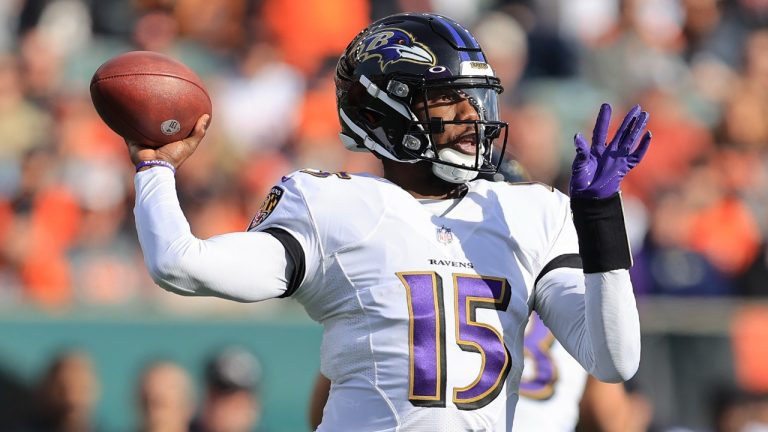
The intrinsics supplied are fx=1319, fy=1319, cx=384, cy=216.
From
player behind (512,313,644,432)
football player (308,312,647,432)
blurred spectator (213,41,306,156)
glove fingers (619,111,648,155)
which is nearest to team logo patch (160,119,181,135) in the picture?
glove fingers (619,111,648,155)

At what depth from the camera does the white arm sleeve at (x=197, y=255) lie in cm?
306

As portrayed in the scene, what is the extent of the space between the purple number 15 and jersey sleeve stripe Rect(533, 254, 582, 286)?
186 millimetres

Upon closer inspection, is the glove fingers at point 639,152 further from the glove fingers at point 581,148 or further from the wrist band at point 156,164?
the wrist band at point 156,164

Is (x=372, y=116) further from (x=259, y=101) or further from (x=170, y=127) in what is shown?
(x=259, y=101)

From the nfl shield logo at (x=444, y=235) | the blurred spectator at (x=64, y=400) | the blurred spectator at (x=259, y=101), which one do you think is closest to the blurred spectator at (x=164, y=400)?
the blurred spectator at (x=64, y=400)

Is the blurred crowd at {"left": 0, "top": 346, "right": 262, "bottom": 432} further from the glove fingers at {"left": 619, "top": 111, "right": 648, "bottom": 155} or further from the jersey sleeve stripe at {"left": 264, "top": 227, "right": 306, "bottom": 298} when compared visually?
the glove fingers at {"left": 619, "top": 111, "right": 648, "bottom": 155}

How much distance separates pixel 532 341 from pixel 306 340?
2.74 meters

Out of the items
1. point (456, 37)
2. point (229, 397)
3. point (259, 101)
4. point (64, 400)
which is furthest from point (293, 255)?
point (259, 101)

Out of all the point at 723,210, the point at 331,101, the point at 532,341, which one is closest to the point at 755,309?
the point at 723,210

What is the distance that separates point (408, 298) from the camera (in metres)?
3.21

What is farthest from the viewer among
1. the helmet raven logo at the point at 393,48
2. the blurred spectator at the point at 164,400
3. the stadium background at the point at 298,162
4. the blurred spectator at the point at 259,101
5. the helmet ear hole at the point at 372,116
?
the blurred spectator at the point at 259,101

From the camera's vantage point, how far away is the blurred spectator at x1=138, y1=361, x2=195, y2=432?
6863mm

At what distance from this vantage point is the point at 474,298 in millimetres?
3240

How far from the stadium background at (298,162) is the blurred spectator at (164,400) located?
0.11 m
